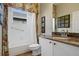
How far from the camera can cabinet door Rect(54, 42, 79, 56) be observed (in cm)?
149

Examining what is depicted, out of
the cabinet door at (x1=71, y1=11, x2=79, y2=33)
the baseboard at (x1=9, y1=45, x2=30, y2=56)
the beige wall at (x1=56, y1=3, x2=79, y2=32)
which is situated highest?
the beige wall at (x1=56, y1=3, x2=79, y2=32)

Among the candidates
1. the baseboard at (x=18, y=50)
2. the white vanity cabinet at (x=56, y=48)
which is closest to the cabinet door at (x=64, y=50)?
the white vanity cabinet at (x=56, y=48)

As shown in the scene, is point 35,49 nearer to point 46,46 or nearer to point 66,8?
point 46,46

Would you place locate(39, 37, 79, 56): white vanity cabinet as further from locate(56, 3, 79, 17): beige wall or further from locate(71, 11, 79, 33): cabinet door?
locate(56, 3, 79, 17): beige wall

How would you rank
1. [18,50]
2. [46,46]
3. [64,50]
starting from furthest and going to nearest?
[46,46], [18,50], [64,50]

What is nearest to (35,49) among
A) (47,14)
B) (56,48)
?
(56,48)

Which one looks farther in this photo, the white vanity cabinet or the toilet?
the toilet

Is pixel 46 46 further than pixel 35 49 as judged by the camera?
Yes

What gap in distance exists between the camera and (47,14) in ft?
5.97

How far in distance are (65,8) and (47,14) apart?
275 mm

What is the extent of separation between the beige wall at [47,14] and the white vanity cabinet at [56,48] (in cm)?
17

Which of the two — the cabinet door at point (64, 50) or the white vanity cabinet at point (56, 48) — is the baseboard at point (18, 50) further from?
the cabinet door at point (64, 50)

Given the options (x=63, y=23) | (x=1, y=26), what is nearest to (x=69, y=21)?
(x=63, y=23)

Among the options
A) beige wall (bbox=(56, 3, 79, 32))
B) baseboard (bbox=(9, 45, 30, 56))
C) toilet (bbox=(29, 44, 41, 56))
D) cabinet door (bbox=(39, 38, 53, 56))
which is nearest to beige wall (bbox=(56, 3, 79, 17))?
beige wall (bbox=(56, 3, 79, 32))
